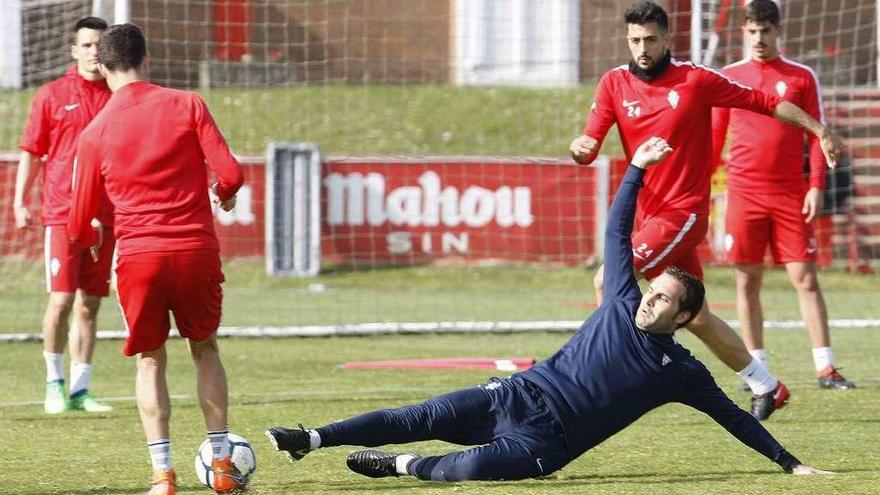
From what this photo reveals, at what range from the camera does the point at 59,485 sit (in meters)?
6.77

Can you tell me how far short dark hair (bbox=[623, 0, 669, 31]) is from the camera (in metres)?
8.08

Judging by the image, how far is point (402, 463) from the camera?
21.7 feet

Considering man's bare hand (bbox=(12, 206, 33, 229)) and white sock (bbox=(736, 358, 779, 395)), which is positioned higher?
man's bare hand (bbox=(12, 206, 33, 229))

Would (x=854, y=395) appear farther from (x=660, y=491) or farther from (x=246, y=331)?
(x=246, y=331)

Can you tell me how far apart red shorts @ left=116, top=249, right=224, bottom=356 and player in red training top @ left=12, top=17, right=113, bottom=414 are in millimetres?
2899

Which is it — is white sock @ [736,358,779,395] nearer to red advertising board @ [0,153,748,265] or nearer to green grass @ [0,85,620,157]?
red advertising board @ [0,153,748,265]

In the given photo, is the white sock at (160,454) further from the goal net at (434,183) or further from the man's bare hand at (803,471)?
the goal net at (434,183)

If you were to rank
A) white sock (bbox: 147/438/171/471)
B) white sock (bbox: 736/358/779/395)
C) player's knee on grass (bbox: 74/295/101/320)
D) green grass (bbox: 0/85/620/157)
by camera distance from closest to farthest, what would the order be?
1. white sock (bbox: 147/438/171/471)
2. white sock (bbox: 736/358/779/395)
3. player's knee on grass (bbox: 74/295/101/320)
4. green grass (bbox: 0/85/620/157)

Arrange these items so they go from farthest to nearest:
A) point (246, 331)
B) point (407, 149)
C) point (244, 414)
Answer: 1. point (407, 149)
2. point (246, 331)
3. point (244, 414)

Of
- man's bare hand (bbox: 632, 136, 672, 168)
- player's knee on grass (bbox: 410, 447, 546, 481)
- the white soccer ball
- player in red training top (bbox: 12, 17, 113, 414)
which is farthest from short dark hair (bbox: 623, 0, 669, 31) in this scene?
player in red training top (bbox: 12, 17, 113, 414)

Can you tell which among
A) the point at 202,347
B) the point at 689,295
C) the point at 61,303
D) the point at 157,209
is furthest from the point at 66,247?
the point at 689,295

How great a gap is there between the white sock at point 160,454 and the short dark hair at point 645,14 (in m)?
3.40

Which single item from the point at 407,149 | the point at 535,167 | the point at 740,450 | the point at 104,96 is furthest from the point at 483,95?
the point at 740,450

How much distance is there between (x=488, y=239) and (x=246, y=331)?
755cm
